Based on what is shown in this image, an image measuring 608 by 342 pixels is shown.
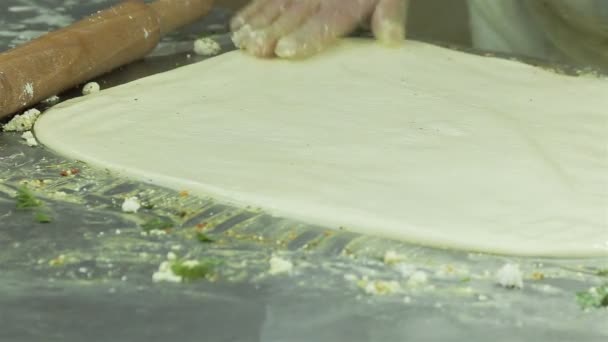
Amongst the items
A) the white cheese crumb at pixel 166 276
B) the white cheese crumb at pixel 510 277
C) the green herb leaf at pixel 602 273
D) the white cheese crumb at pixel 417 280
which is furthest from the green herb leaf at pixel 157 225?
the green herb leaf at pixel 602 273

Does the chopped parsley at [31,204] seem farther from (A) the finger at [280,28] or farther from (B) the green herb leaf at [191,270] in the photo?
(A) the finger at [280,28]

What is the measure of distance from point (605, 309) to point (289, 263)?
15.9 inches

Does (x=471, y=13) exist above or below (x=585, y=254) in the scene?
above

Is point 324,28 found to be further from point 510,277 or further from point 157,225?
point 510,277

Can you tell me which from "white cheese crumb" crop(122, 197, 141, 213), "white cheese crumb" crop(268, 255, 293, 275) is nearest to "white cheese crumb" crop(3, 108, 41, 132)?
"white cheese crumb" crop(122, 197, 141, 213)

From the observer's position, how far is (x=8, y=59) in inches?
70.2

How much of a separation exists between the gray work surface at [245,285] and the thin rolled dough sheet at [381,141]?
4cm

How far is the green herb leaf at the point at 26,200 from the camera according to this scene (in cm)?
144

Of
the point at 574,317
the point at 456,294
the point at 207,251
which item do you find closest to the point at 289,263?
the point at 207,251

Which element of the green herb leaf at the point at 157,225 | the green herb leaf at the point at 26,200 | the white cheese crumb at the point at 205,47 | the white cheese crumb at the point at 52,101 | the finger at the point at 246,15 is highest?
the finger at the point at 246,15

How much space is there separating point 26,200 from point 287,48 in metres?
0.72

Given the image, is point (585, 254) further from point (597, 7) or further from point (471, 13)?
point (471, 13)

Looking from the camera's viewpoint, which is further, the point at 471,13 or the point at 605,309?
the point at 471,13

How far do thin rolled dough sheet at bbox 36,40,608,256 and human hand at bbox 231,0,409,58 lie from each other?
0.13 ft
